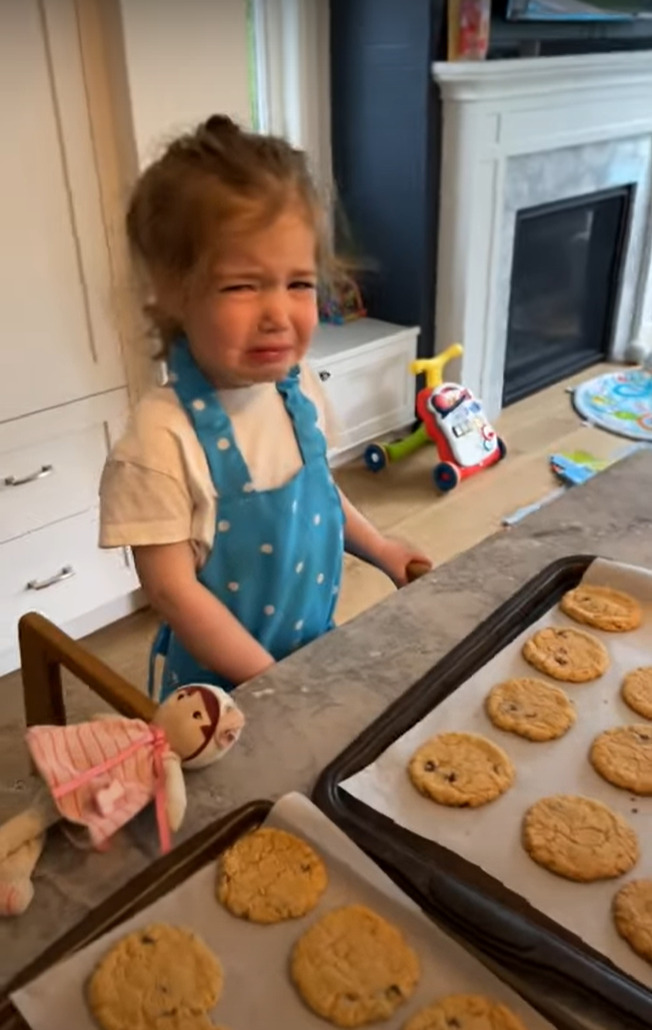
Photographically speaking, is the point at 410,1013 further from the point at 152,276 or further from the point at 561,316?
the point at 561,316

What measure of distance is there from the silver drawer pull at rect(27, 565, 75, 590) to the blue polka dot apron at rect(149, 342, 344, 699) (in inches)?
38.1

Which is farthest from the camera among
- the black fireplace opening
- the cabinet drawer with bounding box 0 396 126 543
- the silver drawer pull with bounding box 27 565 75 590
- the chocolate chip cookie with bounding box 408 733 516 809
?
the black fireplace opening

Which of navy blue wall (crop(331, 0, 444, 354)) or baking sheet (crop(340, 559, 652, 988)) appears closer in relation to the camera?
baking sheet (crop(340, 559, 652, 988))

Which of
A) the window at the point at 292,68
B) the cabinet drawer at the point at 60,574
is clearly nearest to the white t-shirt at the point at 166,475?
the cabinet drawer at the point at 60,574

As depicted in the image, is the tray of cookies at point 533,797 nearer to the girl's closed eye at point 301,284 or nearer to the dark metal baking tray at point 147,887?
the dark metal baking tray at point 147,887

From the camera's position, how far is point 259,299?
0.73 meters

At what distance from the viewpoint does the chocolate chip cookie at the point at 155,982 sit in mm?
463

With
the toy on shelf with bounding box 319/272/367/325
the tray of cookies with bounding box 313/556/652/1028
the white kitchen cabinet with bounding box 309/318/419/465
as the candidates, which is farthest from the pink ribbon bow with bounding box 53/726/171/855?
the toy on shelf with bounding box 319/272/367/325

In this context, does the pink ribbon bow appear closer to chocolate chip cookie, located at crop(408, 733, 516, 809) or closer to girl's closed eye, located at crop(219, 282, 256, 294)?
chocolate chip cookie, located at crop(408, 733, 516, 809)

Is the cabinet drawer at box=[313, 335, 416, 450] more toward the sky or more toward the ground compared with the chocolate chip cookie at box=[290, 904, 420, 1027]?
more toward the ground

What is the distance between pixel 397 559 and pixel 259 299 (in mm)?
364

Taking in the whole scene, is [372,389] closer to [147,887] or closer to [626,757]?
[626,757]

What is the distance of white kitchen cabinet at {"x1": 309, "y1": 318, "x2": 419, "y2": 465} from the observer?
2.66m

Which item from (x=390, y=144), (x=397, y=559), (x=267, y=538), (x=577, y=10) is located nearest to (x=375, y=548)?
(x=397, y=559)
